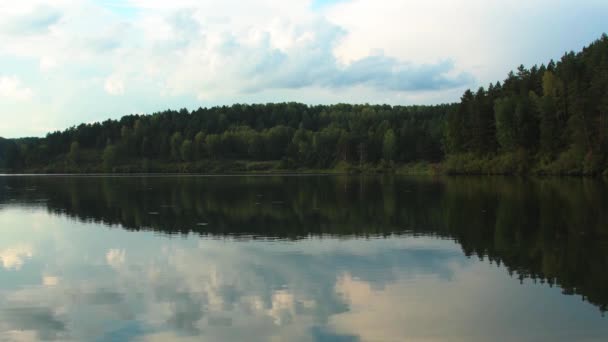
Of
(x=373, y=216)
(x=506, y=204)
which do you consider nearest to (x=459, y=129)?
(x=506, y=204)

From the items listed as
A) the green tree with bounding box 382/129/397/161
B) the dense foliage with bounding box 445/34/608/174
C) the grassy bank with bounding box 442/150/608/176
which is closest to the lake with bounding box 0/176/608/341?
the grassy bank with bounding box 442/150/608/176

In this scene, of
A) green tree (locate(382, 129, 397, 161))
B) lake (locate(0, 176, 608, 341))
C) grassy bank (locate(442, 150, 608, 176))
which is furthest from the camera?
green tree (locate(382, 129, 397, 161))

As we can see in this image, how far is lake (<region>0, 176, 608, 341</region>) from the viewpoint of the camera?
51.5 feet

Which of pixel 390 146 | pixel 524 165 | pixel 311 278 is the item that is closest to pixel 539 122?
pixel 524 165

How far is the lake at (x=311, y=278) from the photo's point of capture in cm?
1571

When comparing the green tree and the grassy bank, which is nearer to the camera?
the grassy bank

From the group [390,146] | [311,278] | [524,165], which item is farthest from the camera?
[390,146]

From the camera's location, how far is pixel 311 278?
21641 mm

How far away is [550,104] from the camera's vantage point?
108562 mm

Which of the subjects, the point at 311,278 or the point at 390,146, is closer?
the point at 311,278

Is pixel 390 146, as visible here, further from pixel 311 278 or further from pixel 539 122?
pixel 311 278

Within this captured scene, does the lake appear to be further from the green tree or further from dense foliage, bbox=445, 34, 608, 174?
the green tree

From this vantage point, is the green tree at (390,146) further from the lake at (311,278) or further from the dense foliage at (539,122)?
the lake at (311,278)

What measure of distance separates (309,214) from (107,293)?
2579 cm
